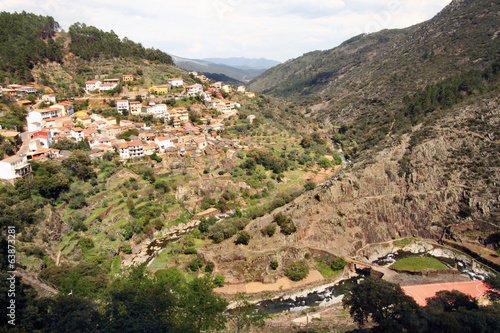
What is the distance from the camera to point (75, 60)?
2650 inches

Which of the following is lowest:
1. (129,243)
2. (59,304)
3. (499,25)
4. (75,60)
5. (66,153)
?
(129,243)

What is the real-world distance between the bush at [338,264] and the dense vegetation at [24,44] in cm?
5723

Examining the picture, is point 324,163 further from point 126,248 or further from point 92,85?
point 92,85

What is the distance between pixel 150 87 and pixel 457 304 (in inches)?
2407

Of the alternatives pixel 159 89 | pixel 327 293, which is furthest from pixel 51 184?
pixel 159 89

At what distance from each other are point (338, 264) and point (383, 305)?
328 inches

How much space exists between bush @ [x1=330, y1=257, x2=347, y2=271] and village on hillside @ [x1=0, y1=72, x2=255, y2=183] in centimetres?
2490

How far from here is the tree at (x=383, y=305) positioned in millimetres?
17094

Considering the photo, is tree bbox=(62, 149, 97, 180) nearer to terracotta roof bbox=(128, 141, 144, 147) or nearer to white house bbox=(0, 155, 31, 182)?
white house bbox=(0, 155, 31, 182)

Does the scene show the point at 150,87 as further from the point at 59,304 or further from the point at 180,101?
the point at 59,304

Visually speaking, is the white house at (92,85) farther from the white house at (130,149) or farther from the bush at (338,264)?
the bush at (338,264)

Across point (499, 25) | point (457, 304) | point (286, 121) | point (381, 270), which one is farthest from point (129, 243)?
point (499, 25)

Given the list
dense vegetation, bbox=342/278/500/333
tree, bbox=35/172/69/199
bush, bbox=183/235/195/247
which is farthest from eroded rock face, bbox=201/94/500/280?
tree, bbox=35/172/69/199

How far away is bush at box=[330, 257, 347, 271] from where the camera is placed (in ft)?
87.4
